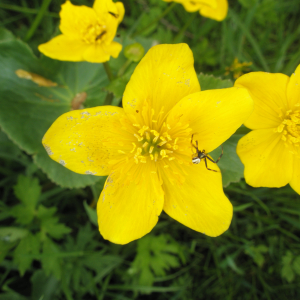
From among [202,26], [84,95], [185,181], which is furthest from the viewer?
[202,26]

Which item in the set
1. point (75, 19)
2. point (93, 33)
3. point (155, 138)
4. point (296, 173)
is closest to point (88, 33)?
point (93, 33)

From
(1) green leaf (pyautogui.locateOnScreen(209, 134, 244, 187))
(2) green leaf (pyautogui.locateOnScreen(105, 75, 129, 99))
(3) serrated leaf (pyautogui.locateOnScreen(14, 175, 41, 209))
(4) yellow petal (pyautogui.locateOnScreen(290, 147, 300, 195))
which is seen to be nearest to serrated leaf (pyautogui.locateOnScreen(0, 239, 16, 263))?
(3) serrated leaf (pyautogui.locateOnScreen(14, 175, 41, 209))

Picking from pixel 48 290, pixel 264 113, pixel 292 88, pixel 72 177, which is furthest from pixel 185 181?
pixel 48 290

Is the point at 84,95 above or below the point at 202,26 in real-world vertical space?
below

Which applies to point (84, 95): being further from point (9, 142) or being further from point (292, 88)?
point (292, 88)

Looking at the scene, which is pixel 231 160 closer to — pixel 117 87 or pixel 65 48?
pixel 117 87

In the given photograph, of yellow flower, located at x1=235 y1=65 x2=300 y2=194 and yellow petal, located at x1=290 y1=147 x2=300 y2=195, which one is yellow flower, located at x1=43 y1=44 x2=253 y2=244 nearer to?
yellow flower, located at x1=235 y1=65 x2=300 y2=194

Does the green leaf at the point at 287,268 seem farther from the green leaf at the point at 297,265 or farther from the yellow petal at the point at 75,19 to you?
the yellow petal at the point at 75,19
